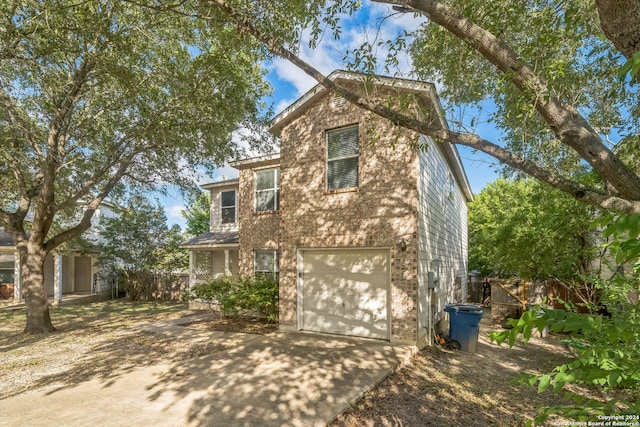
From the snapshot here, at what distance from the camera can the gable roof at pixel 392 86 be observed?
22.8ft

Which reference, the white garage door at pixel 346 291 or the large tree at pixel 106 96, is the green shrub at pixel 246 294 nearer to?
the white garage door at pixel 346 291

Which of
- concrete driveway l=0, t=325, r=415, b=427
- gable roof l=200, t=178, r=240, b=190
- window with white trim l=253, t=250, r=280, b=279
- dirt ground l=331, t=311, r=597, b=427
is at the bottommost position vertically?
dirt ground l=331, t=311, r=597, b=427

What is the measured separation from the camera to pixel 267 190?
1267 cm

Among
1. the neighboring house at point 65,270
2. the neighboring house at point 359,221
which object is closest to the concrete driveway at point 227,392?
the neighboring house at point 359,221

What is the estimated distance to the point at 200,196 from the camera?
12977 millimetres

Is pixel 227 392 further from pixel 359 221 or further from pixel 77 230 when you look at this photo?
pixel 77 230

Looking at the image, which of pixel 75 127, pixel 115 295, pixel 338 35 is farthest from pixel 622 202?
pixel 115 295

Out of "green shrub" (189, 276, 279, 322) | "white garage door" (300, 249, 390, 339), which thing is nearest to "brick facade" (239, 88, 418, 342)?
"white garage door" (300, 249, 390, 339)

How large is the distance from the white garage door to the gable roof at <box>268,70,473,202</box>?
360 centimetres

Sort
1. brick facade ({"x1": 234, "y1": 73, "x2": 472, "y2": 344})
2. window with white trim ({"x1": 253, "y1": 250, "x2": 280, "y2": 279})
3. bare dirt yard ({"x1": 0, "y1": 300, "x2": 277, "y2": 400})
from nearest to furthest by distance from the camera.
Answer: bare dirt yard ({"x1": 0, "y1": 300, "x2": 277, "y2": 400})
brick facade ({"x1": 234, "y1": 73, "x2": 472, "y2": 344})
window with white trim ({"x1": 253, "y1": 250, "x2": 280, "y2": 279})

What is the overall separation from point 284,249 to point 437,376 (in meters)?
4.85

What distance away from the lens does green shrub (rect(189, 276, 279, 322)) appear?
32.9 ft

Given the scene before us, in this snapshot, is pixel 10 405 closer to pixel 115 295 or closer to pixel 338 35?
pixel 338 35

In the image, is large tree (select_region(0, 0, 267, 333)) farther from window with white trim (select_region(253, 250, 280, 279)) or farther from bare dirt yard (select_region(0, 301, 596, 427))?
window with white trim (select_region(253, 250, 280, 279))
